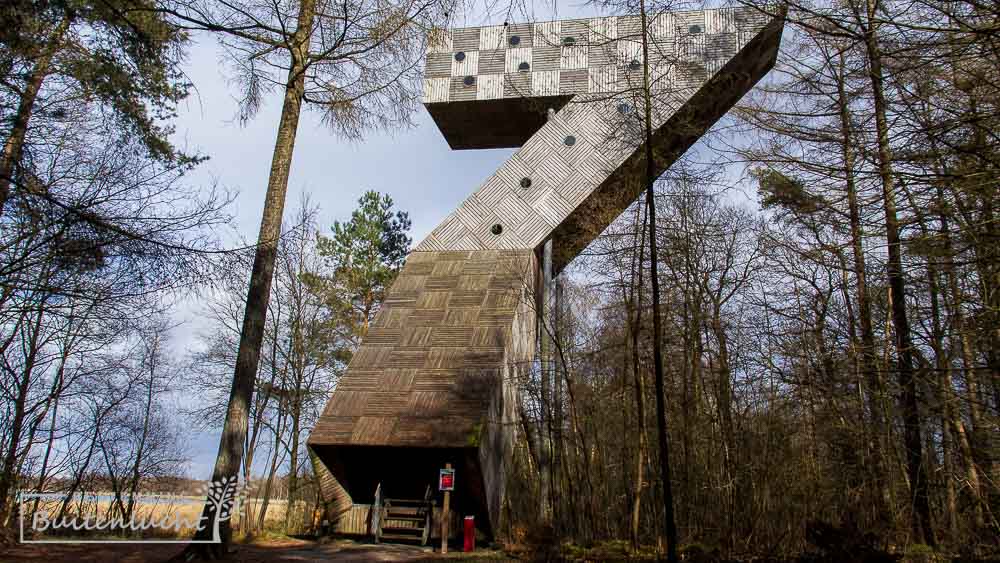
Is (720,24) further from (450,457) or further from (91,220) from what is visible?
(91,220)

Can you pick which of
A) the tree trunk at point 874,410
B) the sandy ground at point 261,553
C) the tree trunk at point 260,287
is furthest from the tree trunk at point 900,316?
the tree trunk at point 260,287

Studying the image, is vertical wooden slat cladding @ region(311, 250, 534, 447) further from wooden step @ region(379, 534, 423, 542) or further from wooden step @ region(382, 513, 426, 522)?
wooden step @ region(379, 534, 423, 542)

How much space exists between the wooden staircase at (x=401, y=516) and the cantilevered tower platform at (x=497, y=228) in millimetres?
349

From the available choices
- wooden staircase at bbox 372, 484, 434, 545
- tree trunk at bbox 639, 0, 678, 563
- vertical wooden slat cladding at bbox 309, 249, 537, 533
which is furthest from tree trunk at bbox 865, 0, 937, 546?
wooden staircase at bbox 372, 484, 434, 545

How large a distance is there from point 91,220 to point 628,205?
5.99m

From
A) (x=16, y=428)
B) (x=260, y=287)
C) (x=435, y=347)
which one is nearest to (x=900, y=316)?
(x=260, y=287)

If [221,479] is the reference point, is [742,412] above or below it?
above

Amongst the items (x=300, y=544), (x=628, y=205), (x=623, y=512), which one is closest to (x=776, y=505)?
(x=623, y=512)

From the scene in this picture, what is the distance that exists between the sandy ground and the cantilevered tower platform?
41.5 inches

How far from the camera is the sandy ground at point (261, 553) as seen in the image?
5.38m

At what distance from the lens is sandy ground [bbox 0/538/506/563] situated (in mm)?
5379

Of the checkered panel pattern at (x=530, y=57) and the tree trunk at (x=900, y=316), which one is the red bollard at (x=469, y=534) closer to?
the tree trunk at (x=900, y=316)

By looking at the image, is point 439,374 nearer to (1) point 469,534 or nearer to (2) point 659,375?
(1) point 469,534

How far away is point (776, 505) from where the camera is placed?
7133 millimetres
